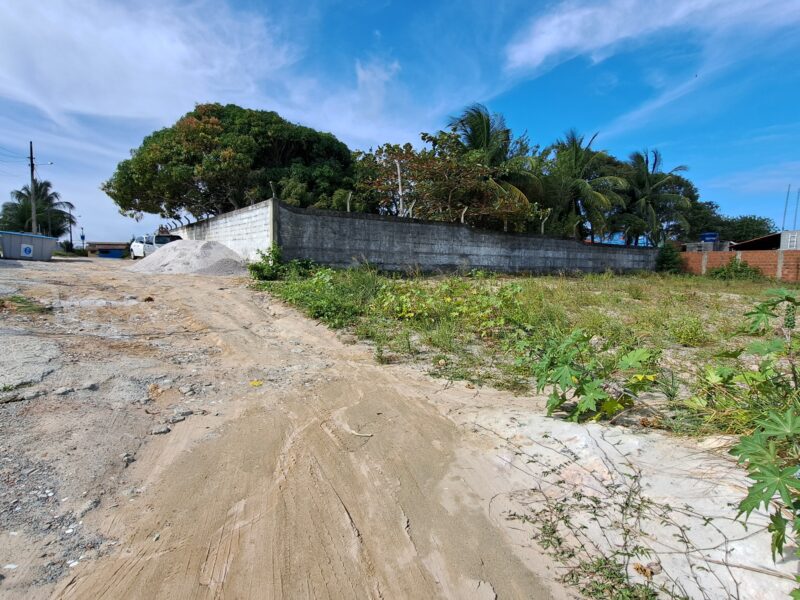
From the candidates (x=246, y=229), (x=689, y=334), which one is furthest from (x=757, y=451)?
(x=246, y=229)

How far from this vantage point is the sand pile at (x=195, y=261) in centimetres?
1003

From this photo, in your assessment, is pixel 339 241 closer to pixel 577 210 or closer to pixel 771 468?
pixel 771 468

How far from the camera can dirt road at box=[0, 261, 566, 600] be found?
1655 mm

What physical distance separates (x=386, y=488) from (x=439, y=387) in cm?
147

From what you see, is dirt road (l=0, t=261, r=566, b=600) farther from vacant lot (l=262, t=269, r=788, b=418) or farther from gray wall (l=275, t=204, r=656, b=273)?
gray wall (l=275, t=204, r=656, b=273)

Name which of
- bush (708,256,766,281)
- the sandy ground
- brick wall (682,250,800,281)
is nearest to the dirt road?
the sandy ground

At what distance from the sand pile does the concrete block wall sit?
379mm

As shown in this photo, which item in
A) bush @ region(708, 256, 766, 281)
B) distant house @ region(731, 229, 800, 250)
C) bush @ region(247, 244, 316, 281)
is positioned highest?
distant house @ region(731, 229, 800, 250)

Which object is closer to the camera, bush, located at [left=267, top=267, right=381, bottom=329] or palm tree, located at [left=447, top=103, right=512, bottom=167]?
bush, located at [left=267, top=267, right=381, bottom=329]

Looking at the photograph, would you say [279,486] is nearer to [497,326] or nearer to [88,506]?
[88,506]

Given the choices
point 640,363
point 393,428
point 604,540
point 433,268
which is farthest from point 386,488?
point 433,268

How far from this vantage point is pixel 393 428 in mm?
2898

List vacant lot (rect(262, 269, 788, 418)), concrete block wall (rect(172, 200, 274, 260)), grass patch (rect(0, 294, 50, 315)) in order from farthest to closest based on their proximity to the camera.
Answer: concrete block wall (rect(172, 200, 274, 260)) < grass patch (rect(0, 294, 50, 315)) < vacant lot (rect(262, 269, 788, 418))

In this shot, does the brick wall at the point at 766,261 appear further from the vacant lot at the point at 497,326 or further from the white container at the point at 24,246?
the white container at the point at 24,246
